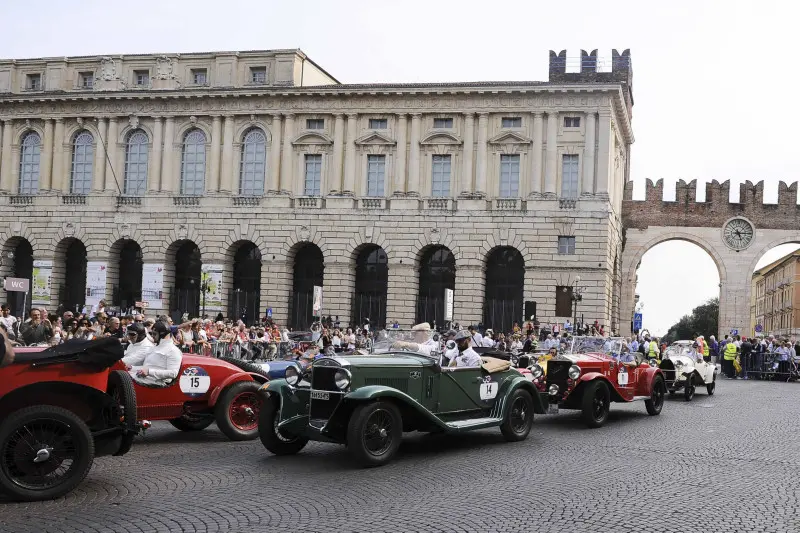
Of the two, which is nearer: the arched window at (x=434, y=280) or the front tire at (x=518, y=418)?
the front tire at (x=518, y=418)

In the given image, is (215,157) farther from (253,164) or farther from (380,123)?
(380,123)

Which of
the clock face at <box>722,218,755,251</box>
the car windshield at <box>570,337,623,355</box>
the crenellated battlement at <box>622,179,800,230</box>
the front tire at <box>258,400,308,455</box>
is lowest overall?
the front tire at <box>258,400,308,455</box>

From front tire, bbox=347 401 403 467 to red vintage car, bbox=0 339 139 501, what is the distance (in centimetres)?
244

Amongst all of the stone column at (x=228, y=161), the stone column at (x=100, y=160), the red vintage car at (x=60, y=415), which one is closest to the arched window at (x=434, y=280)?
the stone column at (x=228, y=161)

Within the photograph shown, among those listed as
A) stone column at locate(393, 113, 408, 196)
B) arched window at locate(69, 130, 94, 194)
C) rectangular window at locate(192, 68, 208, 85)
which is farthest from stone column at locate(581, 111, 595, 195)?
arched window at locate(69, 130, 94, 194)

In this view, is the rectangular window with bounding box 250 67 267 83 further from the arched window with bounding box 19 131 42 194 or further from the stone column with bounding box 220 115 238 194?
the arched window with bounding box 19 131 42 194

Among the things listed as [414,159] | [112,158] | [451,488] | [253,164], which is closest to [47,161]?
[112,158]

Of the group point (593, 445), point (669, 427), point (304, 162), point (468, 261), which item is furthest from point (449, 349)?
point (304, 162)

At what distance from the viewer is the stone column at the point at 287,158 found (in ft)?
A: 154

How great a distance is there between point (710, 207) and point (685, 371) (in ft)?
103

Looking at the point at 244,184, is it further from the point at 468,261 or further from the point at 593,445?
the point at 593,445

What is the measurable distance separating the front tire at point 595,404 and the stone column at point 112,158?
38.5 metres

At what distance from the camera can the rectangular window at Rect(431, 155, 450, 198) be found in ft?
150

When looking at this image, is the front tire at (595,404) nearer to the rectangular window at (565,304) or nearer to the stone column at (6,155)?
the rectangular window at (565,304)
